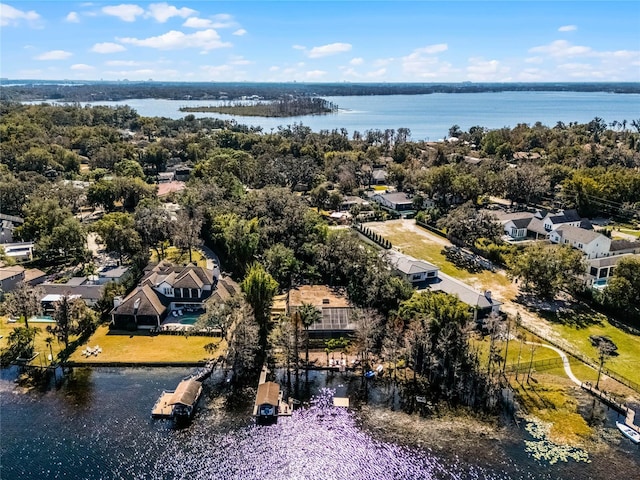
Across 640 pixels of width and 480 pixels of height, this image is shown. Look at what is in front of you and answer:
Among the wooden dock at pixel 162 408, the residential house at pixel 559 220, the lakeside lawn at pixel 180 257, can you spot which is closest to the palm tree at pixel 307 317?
the wooden dock at pixel 162 408

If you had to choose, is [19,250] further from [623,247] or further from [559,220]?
[623,247]

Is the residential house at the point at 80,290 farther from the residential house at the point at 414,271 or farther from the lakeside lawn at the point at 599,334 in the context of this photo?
the lakeside lawn at the point at 599,334

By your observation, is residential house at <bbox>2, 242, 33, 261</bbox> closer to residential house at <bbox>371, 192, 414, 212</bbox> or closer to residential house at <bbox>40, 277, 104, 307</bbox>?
residential house at <bbox>40, 277, 104, 307</bbox>

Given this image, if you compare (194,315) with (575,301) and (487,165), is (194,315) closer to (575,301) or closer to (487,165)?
(575,301)

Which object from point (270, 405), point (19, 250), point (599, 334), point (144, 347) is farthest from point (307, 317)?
point (19, 250)

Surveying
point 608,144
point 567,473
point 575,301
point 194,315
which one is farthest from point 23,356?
point 608,144
